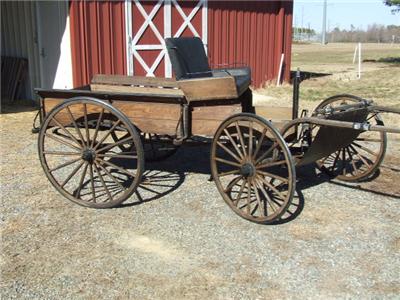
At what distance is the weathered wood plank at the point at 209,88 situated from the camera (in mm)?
4695

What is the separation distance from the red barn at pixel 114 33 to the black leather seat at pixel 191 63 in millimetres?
4412

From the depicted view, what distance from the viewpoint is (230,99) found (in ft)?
15.9

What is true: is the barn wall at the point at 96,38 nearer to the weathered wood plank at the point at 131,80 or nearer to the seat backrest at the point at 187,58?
the weathered wood plank at the point at 131,80

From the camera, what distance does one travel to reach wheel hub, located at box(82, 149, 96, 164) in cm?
488

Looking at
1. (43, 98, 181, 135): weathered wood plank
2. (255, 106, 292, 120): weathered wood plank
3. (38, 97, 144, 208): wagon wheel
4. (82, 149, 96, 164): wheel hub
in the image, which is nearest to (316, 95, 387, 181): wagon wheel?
(255, 106, 292, 120): weathered wood plank

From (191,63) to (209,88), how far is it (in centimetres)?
119

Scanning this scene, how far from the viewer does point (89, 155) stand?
16.0ft

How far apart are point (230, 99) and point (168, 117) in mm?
604

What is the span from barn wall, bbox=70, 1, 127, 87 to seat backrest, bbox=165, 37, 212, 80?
4373 millimetres

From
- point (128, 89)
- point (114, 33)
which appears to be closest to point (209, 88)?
point (128, 89)

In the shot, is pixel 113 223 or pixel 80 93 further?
pixel 80 93

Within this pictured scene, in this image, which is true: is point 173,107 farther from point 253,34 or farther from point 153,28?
point 253,34

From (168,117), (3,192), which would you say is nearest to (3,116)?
(3,192)

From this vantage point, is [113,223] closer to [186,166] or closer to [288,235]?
[288,235]
